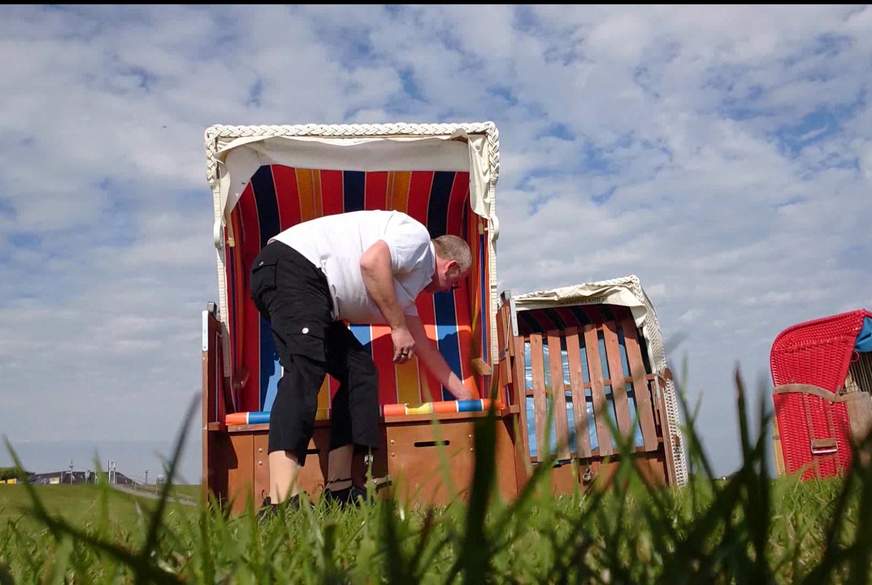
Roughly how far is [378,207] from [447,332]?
103 cm

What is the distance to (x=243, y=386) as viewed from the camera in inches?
199

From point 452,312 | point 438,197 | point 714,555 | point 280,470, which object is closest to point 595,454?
point 452,312

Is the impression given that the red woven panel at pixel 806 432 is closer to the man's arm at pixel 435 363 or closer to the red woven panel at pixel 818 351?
the red woven panel at pixel 818 351

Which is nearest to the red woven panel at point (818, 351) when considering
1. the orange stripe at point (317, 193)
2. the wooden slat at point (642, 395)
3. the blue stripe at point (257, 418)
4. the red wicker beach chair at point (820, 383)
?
the red wicker beach chair at point (820, 383)

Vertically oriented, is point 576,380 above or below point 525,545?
above

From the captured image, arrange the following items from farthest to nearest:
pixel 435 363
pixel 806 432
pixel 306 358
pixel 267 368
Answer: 1. pixel 806 432
2. pixel 267 368
3. pixel 435 363
4. pixel 306 358

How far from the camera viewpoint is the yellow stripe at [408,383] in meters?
5.42

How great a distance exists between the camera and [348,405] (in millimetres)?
4031

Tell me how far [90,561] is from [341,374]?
2713 mm

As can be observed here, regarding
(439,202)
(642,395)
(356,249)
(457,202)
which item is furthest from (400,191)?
(642,395)

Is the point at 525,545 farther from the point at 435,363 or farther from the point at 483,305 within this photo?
the point at 483,305

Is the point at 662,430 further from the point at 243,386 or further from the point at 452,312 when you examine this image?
the point at 243,386

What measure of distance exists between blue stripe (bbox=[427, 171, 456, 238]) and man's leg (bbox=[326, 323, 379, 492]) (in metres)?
1.78

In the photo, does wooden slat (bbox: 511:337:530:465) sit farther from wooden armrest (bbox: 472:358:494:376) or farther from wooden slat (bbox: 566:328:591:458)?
wooden slat (bbox: 566:328:591:458)
